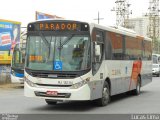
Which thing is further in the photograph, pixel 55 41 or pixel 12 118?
pixel 55 41

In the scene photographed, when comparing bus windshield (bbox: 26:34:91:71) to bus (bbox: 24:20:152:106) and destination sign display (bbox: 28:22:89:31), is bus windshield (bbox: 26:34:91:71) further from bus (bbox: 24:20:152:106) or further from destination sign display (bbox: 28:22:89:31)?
destination sign display (bbox: 28:22:89:31)

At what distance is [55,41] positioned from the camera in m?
14.4

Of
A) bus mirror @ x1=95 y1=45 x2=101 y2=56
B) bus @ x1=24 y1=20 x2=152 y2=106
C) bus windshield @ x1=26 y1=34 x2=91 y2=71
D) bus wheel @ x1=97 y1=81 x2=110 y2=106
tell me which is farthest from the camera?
bus wheel @ x1=97 y1=81 x2=110 y2=106

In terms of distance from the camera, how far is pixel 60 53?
14258mm

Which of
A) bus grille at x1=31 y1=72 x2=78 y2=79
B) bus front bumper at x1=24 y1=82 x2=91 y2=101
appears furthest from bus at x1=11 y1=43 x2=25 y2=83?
bus front bumper at x1=24 y1=82 x2=91 y2=101

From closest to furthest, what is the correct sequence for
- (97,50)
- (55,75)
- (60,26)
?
(55,75)
(60,26)
(97,50)

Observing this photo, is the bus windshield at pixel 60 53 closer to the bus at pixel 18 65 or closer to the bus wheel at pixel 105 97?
the bus wheel at pixel 105 97

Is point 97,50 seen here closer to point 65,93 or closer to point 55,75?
point 55,75

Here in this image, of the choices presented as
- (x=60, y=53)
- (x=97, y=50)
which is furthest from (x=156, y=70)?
(x=60, y=53)

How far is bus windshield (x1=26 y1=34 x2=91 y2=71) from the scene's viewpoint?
46.4 ft

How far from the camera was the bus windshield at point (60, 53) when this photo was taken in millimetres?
14133

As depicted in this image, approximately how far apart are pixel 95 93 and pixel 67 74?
129 cm

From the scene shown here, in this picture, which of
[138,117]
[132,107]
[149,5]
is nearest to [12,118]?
[138,117]

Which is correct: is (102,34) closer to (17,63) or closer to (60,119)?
(60,119)
